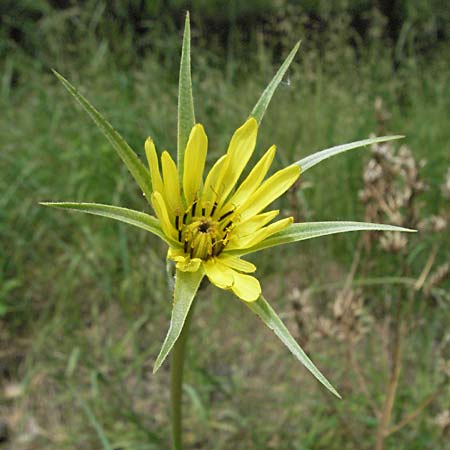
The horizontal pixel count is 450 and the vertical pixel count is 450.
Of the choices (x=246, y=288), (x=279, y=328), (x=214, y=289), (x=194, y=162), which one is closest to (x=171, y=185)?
(x=194, y=162)

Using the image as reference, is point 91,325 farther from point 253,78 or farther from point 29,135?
→ point 253,78

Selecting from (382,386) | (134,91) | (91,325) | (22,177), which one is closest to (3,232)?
(22,177)

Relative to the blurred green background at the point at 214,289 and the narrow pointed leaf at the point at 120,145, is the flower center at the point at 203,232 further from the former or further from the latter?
the blurred green background at the point at 214,289

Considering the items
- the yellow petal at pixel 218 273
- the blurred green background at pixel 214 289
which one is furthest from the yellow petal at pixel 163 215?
the blurred green background at pixel 214 289

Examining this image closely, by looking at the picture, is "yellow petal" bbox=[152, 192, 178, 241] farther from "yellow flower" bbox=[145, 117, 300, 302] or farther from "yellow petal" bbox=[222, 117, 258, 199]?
"yellow petal" bbox=[222, 117, 258, 199]

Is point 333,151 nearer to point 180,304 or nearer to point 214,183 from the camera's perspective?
point 214,183
